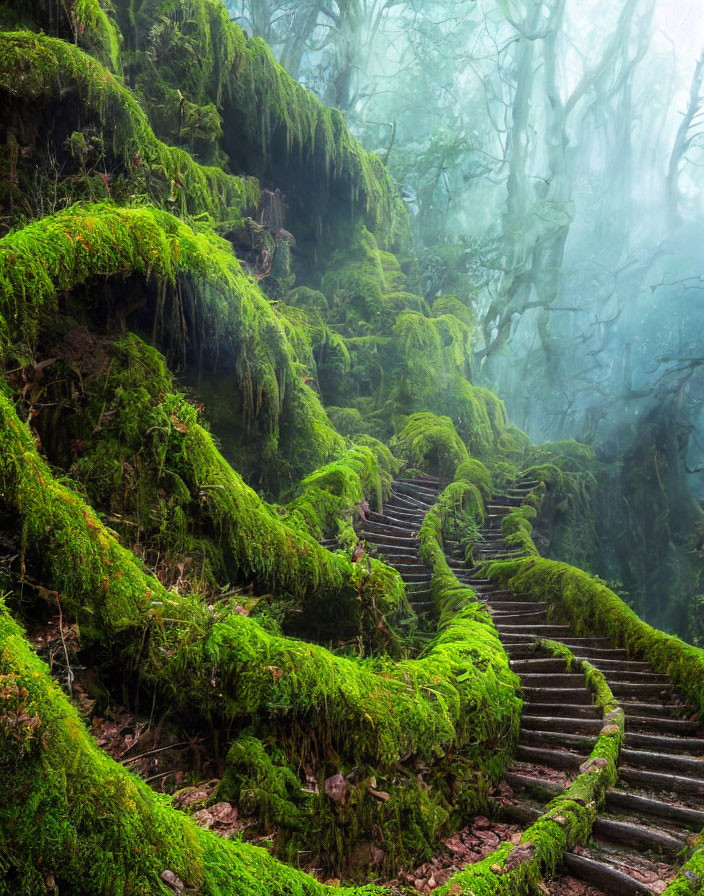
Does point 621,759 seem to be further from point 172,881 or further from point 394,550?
point 394,550

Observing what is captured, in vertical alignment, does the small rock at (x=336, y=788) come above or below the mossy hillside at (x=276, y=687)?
below

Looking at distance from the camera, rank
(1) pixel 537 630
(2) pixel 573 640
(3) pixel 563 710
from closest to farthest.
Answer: (3) pixel 563 710
(2) pixel 573 640
(1) pixel 537 630

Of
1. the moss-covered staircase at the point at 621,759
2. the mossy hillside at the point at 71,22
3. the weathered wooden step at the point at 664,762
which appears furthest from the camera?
the mossy hillside at the point at 71,22

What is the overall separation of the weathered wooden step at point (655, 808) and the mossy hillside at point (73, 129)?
7.84m

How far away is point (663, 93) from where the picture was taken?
35.2 meters

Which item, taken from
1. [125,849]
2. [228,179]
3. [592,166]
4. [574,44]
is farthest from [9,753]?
[574,44]

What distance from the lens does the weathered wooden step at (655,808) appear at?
486 centimetres

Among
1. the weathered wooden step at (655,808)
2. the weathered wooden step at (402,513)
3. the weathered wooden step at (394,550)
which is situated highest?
the weathered wooden step at (402,513)

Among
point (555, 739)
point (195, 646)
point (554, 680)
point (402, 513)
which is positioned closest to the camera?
point (195, 646)

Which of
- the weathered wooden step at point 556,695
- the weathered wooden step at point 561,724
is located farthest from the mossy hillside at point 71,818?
the weathered wooden step at point 556,695

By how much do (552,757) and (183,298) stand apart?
253 inches

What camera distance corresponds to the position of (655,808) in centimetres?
502

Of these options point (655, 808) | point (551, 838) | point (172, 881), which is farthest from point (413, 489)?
point (172, 881)

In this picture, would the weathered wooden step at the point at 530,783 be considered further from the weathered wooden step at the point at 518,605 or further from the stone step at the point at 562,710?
the weathered wooden step at the point at 518,605
